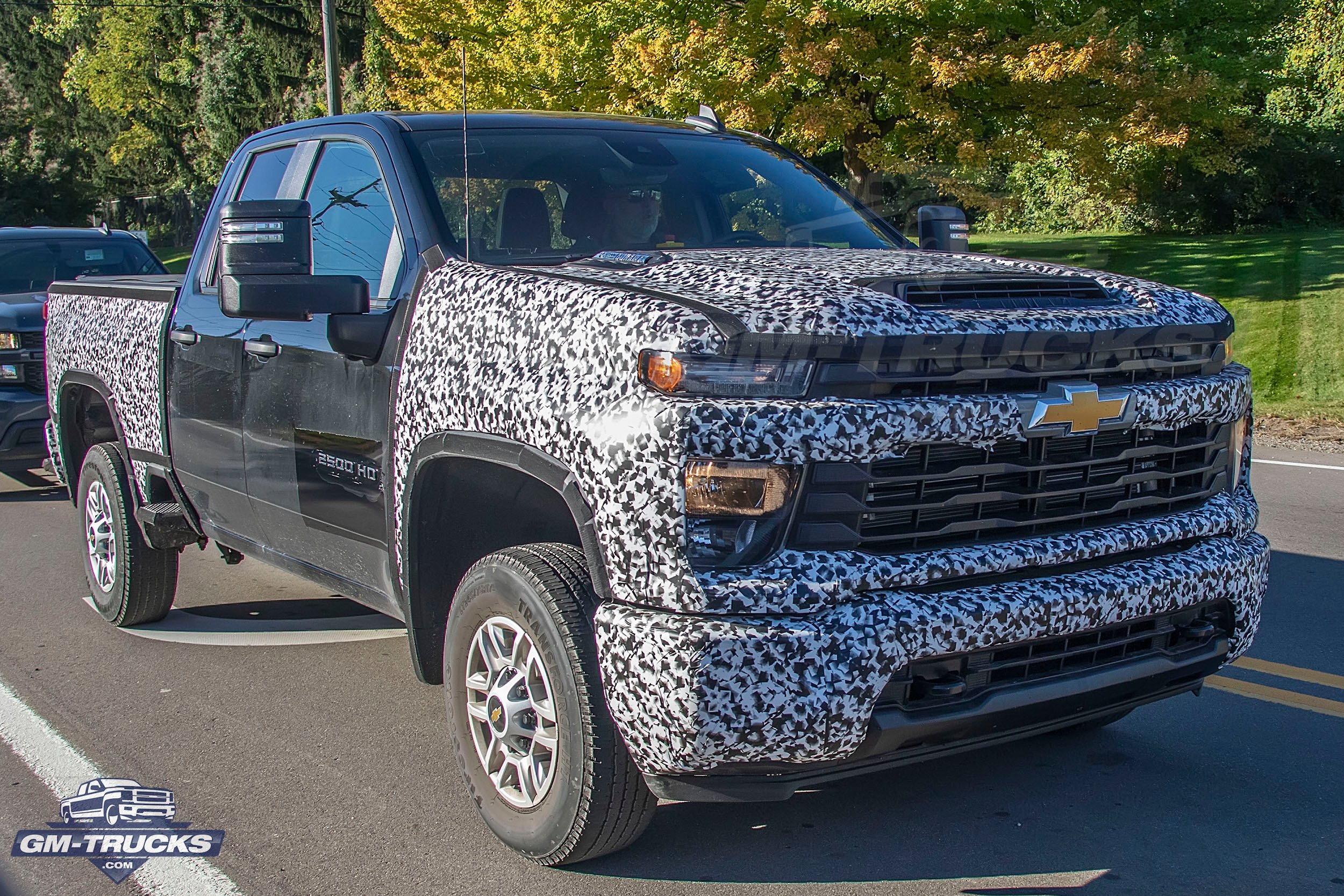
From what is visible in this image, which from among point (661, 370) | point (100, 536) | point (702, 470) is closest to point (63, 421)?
point (100, 536)

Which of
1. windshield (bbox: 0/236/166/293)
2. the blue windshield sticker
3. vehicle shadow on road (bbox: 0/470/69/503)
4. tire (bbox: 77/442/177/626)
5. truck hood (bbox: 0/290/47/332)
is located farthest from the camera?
windshield (bbox: 0/236/166/293)

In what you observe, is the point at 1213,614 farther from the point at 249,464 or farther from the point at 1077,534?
the point at 249,464

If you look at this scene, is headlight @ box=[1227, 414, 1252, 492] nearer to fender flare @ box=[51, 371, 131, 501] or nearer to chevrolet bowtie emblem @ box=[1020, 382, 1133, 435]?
chevrolet bowtie emblem @ box=[1020, 382, 1133, 435]

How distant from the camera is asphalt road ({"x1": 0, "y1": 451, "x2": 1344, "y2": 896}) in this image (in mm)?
3369

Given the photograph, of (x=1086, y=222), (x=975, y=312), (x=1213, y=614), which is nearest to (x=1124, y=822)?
(x=1213, y=614)

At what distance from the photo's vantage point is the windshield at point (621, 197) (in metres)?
4.11

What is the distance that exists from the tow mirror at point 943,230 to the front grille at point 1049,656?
76.2 inches

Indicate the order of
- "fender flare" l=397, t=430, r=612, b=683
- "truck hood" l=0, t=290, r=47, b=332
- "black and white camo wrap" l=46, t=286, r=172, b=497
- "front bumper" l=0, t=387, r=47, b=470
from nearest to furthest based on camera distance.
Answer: "fender flare" l=397, t=430, r=612, b=683 < "black and white camo wrap" l=46, t=286, r=172, b=497 < "front bumper" l=0, t=387, r=47, b=470 < "truck hood" l=0, t=290, r=47, b=332

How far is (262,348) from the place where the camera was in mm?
4465

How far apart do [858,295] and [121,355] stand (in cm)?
391

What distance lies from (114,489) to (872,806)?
12.3ft

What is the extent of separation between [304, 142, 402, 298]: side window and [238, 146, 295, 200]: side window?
277 millimetres

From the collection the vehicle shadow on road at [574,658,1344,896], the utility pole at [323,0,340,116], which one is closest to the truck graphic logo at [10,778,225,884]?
the vehicle shadow on road at [574,658,1344,896]

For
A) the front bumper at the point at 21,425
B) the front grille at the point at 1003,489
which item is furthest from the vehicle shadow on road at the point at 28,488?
the front grille at the point at 1003,489
